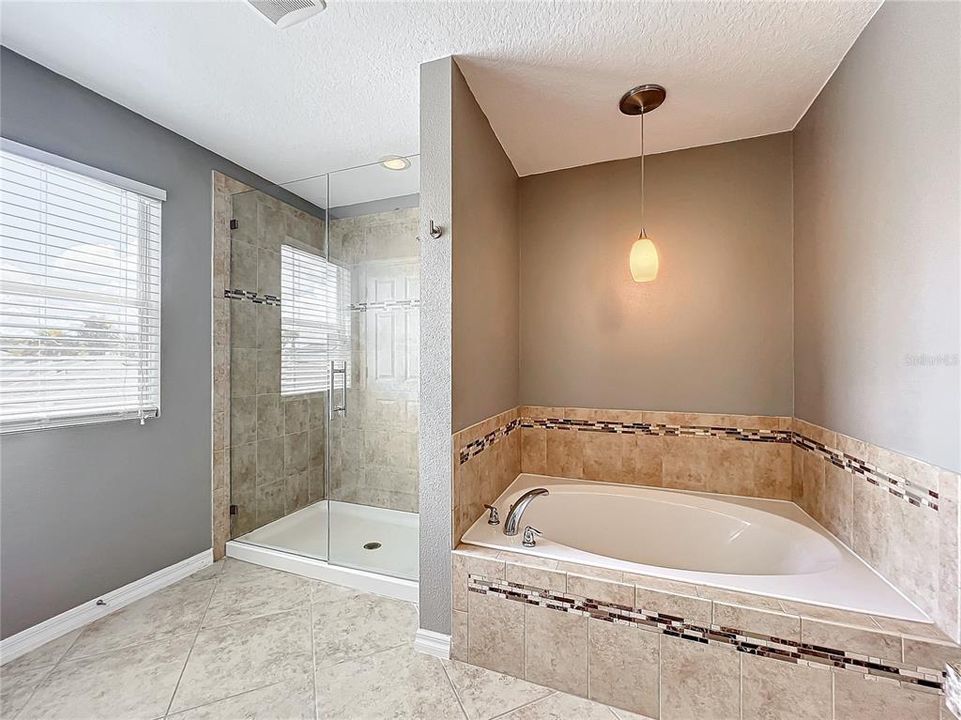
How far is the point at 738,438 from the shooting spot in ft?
7.47

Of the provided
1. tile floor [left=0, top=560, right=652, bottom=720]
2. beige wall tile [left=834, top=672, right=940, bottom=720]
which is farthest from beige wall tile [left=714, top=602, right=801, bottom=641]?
tile floor [left=0, top=560, right=652, bottom=720]

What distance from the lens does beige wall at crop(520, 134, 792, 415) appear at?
2.24m

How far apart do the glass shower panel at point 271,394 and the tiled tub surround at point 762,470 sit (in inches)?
53.1

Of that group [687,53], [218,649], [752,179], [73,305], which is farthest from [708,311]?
[73,305]

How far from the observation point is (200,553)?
245 centimetres

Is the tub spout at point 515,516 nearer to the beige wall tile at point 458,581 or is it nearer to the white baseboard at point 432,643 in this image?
the beige wall tile at point 458,581

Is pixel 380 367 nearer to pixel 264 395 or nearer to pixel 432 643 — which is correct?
pixel 264 395

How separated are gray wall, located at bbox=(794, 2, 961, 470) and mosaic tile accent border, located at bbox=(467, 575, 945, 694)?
1.95 ft

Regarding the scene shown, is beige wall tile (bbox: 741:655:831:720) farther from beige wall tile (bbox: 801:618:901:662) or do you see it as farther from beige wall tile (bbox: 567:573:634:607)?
beige wall tile (bbox: 567:573:634:607)

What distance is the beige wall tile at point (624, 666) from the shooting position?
141 centimetres

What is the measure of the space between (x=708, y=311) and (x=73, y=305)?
3.11 meters

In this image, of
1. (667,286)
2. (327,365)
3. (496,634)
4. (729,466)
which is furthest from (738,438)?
(327,365)

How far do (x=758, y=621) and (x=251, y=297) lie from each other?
3.05 metres

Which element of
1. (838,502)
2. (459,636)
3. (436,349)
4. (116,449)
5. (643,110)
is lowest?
(459,636)
